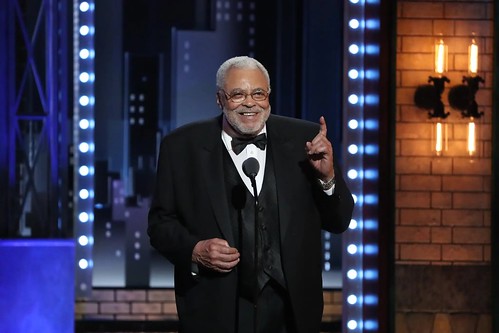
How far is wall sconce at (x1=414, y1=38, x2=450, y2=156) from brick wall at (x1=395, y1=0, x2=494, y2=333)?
27mm

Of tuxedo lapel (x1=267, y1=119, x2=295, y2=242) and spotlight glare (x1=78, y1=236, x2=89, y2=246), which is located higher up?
tuxedo lapel (x1=267, y1=119, x2=295, y2=242)

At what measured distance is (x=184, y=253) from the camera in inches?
95.3

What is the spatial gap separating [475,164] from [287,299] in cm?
241

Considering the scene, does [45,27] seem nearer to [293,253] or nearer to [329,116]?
[329,116]

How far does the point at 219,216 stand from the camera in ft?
7.88

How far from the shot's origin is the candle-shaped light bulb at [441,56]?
14.9 ft

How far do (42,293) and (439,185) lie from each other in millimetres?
2100

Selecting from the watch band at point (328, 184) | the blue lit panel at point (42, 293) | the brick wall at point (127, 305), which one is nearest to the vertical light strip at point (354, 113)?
the brick wall at point (127, 305)

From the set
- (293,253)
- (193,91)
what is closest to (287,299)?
(293,253)

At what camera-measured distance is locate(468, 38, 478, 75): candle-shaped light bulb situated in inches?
179

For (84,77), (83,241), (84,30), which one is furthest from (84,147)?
(84,30)

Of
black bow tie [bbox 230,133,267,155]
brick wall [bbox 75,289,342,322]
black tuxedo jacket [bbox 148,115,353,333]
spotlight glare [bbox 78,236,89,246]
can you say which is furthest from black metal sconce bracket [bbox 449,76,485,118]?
black bow tie [bbox 230,133,267,155]

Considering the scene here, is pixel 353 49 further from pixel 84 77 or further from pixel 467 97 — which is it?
pixel 84 77

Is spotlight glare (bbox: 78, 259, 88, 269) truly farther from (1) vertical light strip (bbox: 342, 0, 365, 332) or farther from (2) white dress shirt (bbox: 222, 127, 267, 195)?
(2) white dress shirt (bbox: 222, 127, 267, 195)
